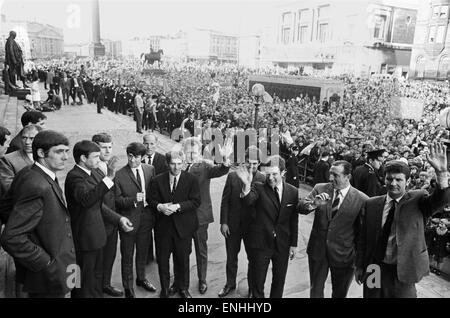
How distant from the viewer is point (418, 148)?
10203 mm

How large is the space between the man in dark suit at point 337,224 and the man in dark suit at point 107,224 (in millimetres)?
1869

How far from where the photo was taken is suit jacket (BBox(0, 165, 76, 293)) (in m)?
2.52

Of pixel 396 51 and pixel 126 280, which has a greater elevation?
pixel 396 51

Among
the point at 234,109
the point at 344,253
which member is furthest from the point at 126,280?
the point at 234,109

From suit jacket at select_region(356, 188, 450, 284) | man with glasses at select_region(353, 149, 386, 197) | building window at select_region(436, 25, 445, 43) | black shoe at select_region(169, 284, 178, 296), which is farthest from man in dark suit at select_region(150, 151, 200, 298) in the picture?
building window at select_region(436, 25, 445, 43)

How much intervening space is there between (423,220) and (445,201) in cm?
33

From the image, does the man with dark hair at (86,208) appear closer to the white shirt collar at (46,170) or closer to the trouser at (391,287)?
the white shirt collar at (46,170)

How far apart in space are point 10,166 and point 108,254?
141 centimetres

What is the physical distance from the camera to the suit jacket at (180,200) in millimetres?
3668

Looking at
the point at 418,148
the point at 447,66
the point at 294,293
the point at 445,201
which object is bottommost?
the point at 294,293

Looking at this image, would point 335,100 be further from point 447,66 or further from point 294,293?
point 447,66

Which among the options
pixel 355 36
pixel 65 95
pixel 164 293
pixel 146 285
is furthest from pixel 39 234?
pixel 355 36

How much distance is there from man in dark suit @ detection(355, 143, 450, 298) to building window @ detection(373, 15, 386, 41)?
43.0 m

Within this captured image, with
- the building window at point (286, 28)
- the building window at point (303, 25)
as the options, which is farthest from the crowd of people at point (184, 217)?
the building window at point (286, 28)
